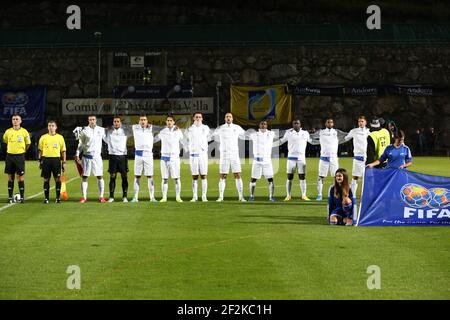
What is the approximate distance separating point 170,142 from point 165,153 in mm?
303

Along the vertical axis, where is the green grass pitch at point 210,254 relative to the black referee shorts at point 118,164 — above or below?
below

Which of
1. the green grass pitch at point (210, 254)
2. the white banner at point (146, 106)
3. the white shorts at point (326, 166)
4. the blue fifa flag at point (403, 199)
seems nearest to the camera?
the green grass pitch at point (210, 254)

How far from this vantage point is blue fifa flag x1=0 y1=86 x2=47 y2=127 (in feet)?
157

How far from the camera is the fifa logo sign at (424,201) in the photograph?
17.1 m

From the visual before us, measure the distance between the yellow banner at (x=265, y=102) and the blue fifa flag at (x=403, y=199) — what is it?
30.1 meters

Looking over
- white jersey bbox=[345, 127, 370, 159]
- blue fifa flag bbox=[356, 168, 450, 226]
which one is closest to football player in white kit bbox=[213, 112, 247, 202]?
Result: white jersey bbox=[345, 127, 370, 159]

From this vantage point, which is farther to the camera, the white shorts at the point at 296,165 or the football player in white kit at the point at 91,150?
the white shorts at the point at 296,165

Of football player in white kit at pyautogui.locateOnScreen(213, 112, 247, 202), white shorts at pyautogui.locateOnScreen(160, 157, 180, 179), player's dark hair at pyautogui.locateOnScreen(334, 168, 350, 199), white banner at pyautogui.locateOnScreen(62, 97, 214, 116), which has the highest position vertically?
white banner at pyautogui.locateOnScreen(62, 97, 214, 116)

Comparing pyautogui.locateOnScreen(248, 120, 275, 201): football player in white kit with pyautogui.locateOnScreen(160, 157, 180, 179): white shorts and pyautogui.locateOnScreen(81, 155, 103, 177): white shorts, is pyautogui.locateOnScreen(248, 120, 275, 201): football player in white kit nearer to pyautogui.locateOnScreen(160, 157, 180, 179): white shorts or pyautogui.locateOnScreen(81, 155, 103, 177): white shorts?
pyautogui.locateOnScreen(160, 157, 180, 179): white shorts

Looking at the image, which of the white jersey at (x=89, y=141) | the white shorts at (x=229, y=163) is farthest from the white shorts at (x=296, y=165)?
the white jersey at (x=89, y=141)

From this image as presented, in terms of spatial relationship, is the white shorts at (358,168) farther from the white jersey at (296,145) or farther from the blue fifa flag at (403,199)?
the blue fifa flag at (403,199)

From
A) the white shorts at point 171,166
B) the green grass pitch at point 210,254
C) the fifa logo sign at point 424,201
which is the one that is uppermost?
the white shorts at point 171,166

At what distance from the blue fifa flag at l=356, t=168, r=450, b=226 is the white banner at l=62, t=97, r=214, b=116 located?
29.7m
